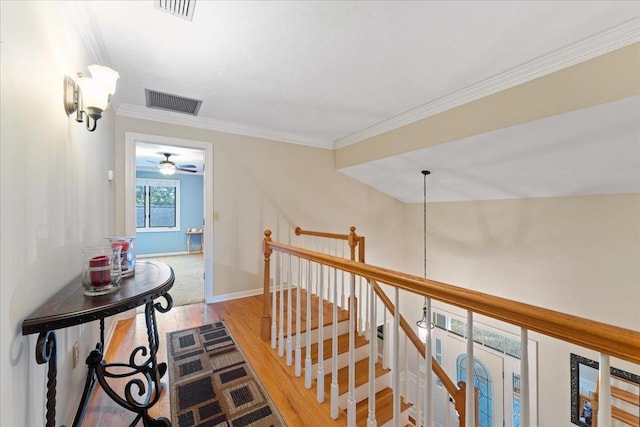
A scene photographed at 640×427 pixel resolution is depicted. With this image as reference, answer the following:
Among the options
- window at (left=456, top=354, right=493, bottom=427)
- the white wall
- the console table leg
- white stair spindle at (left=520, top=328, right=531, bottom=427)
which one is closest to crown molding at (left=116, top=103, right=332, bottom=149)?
the white wall

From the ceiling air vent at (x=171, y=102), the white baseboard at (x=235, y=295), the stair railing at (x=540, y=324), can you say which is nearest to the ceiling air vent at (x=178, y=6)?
the ceiling air vent at (x=171, y=102)

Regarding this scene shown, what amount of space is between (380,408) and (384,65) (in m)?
2.81

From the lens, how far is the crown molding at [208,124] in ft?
9.83

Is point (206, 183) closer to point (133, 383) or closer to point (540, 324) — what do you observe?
point (133, 383)

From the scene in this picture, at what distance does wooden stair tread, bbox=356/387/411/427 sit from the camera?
1.79 metres

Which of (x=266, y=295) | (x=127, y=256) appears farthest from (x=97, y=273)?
(x=266, y=295)

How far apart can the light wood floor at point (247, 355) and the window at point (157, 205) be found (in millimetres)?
4983

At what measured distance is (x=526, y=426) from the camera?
2.63 feet

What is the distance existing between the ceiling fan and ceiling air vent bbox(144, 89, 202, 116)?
2.50 metres

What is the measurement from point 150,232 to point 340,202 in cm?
574

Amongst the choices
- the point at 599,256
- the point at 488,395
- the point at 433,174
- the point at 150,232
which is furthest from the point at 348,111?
the point at 150,232

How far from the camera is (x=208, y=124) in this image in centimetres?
340

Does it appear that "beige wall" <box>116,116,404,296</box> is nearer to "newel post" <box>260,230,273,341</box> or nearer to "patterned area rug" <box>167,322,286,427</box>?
"patterned area rug" <box>167,322,286,427</box>

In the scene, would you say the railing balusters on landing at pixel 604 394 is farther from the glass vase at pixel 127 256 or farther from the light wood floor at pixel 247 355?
the glass vase at pixel 127 256
